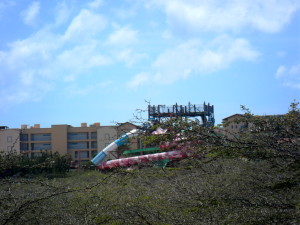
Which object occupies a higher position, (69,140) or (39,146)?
(69,140)

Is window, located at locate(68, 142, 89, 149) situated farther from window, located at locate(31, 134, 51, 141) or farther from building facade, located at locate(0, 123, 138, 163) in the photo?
window, located at locate(31, 134, 51, 141)

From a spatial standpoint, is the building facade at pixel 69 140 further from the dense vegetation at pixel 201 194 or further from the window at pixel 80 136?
the dense vegetation at pixel 201 194

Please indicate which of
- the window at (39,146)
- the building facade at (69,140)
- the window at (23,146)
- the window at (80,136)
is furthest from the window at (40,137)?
the window at (80,136)

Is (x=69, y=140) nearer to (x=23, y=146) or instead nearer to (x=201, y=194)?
(x=23, y=146)

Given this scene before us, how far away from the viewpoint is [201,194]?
4.35 metres

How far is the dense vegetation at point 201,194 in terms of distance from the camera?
363 cm

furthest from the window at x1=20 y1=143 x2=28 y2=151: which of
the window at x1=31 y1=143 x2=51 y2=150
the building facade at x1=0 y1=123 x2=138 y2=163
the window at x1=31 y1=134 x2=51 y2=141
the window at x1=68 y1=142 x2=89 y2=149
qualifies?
the window at x1=68 y1=142 x2=89 y2=149

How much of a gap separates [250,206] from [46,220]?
6.56 ft

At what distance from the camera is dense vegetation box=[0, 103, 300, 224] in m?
3.63

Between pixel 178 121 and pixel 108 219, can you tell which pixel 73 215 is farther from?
pixel 178 121

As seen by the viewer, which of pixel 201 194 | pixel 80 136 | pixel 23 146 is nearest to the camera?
pixel 201 194

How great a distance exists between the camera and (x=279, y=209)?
3.49m

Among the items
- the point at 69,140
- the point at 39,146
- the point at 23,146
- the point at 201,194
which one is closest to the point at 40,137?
the point at 39,146

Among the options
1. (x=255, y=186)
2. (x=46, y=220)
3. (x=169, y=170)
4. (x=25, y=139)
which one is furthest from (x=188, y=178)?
(x=25, y=139)
